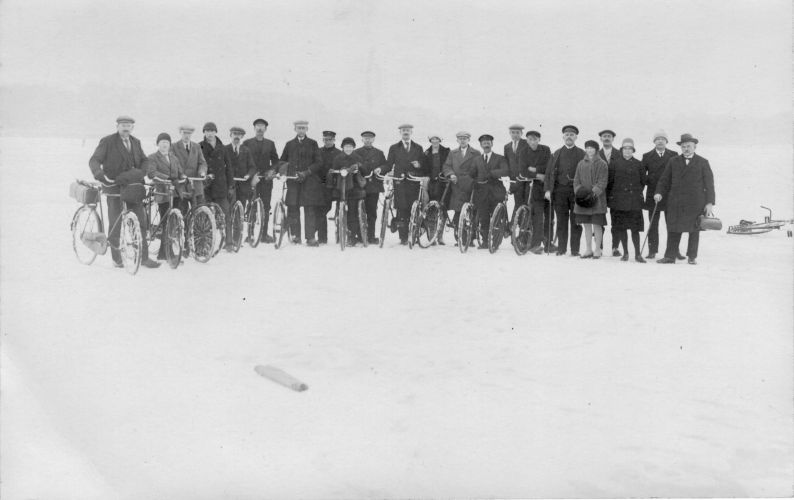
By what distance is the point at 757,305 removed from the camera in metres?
6.82

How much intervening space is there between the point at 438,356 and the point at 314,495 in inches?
79.2

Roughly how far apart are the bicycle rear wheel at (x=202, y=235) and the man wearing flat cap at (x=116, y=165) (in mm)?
819

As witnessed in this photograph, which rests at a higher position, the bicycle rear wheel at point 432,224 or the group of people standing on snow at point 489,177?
the group of people standing on snow at point 489,177

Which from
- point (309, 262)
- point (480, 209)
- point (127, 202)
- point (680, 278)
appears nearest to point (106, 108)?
point (127, 202)

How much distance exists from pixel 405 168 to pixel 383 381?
7063 millimetres

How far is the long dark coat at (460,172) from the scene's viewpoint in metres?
11.0

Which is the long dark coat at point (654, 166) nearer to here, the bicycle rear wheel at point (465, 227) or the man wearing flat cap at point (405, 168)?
the bicycle rear wheel at point (465, 227)

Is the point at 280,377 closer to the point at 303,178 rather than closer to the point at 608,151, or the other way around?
the point at 303,178

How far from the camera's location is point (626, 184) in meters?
10.1

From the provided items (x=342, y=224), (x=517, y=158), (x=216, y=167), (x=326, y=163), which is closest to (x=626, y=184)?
(x=517, y=158)

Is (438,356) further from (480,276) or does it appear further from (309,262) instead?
(309,262)

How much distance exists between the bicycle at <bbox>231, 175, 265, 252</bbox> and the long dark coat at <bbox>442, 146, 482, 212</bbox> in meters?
2.81

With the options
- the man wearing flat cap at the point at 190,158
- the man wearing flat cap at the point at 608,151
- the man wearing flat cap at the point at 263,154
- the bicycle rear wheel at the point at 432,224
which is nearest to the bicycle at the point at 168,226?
the man wearing flat cap at the point at 190,158

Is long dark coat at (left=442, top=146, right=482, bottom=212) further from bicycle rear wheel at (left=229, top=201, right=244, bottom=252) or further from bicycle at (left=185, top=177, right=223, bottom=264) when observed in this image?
bicycle at (left=185, top=177, right=223, bottom=264)
